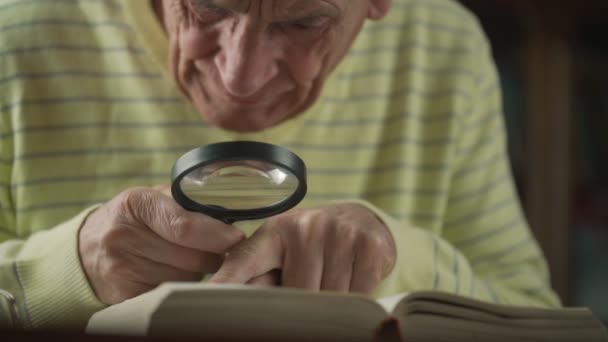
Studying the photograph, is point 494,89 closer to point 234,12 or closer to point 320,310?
point 234,12

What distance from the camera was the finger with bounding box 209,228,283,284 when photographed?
80 centimetres

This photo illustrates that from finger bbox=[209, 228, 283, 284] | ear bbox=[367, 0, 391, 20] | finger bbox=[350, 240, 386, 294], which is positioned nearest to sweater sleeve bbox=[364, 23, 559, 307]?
ear bbox=[367, 0, 391, 20]

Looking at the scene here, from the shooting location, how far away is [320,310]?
68 centimetres

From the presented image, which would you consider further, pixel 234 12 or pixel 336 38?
pixel 336 38

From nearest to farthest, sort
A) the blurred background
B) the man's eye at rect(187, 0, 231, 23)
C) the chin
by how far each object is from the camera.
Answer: the man's eye at rect(187, 0, 231, 23), the chin, the blurred background

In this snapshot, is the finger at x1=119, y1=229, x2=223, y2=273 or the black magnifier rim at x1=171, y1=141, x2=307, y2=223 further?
the finger at x1=119, y1=229, x2=223, y2=273

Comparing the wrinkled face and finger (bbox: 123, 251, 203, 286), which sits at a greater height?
the wrinkled face

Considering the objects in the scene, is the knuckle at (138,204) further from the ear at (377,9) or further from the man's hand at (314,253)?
the ear at (377,9)

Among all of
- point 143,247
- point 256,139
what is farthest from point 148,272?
point 256,139

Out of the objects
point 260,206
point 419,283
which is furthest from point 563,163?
point 260,206

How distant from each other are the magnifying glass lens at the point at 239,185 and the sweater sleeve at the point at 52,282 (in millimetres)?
192

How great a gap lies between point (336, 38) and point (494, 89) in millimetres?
499

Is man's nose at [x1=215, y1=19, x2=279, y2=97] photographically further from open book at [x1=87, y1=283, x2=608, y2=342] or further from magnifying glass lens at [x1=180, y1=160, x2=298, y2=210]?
open book at [x1=87, y1=283, x2=608, y2=342]

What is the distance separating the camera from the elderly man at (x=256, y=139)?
87 centimetres
